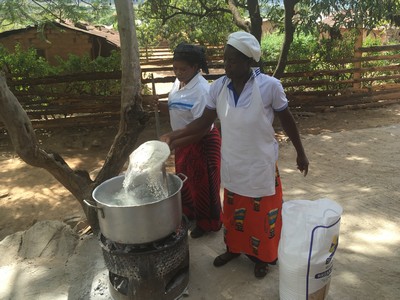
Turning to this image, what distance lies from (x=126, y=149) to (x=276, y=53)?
868 centimetres

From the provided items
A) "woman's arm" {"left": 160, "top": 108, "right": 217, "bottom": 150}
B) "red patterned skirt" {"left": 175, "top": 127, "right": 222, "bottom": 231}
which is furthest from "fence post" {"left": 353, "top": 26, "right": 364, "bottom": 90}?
"woman's arm" {"left": 160, "top": 108, "right": 217, "bottom": 150}

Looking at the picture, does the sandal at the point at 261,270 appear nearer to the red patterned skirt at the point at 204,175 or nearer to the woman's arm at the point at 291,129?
the red patterned skirt at the point at 204,175

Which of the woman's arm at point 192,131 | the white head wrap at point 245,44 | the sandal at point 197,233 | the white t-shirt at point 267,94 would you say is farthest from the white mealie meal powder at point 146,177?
the sandal at point 197,233

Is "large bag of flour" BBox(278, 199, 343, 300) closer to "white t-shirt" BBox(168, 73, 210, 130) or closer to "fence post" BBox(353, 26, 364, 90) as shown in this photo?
"white t-shirt" BBox(168, 73, 210, 130)

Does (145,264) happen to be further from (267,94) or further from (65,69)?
(65,69)

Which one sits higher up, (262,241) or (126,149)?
(126,149)

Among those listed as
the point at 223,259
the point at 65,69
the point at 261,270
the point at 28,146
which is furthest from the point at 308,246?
the point at 65,69

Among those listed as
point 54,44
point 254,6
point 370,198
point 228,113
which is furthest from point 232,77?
point 54,44

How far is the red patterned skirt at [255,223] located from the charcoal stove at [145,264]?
402 mm

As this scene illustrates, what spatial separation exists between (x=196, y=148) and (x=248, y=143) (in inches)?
27.4

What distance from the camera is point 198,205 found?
303 cm

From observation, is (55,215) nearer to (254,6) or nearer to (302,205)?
(302,205)

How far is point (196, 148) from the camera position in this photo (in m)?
2.85

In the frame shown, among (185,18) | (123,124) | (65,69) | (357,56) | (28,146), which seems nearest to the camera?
(28,146)
